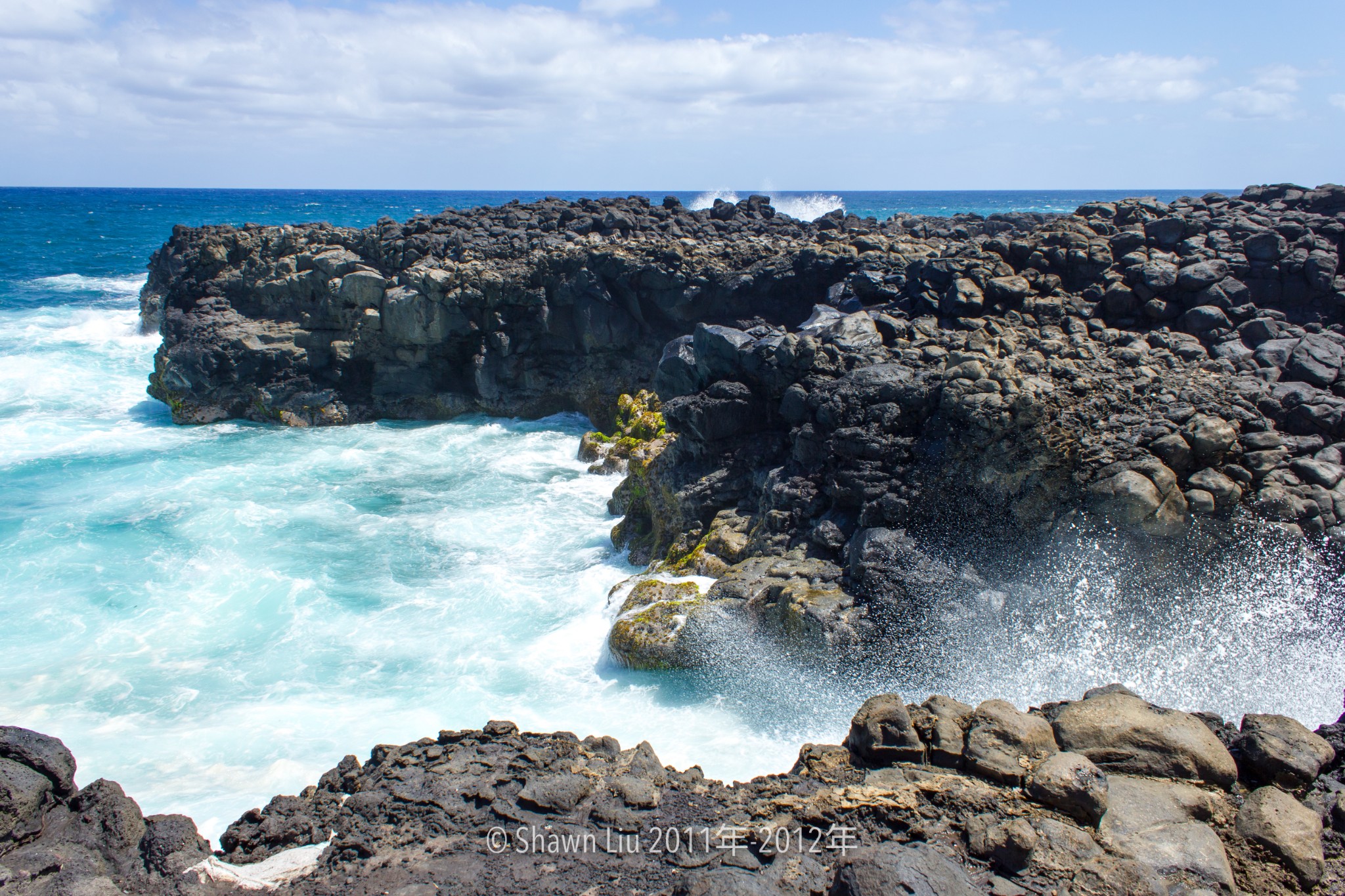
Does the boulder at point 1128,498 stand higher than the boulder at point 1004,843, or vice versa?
the boulder at point 1128,498

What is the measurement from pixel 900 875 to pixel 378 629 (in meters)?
8.66

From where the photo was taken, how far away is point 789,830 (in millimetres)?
5555

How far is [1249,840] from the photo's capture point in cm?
522

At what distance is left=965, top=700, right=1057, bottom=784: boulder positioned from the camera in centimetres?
584

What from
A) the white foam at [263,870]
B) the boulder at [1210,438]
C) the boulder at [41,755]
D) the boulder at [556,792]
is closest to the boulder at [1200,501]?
the boulder at [1210,438]

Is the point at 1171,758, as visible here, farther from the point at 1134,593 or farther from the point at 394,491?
the point at 394,491

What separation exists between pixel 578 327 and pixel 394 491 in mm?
7306

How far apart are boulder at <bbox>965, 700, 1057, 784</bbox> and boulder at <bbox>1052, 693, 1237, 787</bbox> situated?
0.19 metres

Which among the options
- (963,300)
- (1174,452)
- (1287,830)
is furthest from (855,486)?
(1287,830)

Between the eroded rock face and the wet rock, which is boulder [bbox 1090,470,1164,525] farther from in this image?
the wet rock

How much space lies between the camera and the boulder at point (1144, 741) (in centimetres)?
572

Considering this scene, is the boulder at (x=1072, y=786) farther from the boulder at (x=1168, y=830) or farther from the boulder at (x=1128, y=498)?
the boulder at (x=1128, y=498)

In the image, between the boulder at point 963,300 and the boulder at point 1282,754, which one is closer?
the boulder at point 1282,754

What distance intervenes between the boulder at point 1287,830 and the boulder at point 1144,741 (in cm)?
32
